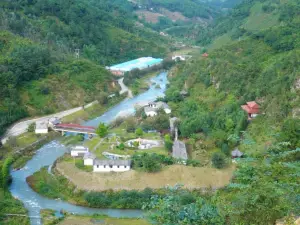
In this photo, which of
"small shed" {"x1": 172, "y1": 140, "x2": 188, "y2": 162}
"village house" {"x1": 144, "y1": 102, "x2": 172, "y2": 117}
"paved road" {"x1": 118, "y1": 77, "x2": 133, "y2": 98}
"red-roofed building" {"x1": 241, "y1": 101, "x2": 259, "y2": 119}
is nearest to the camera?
"small shed" {"x1": 172, "y1": 140, "x2": 188, "y2": 162}

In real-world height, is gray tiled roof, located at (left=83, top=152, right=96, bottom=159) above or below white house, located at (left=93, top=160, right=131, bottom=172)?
above

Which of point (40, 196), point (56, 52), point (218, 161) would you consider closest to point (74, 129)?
point (40, 196)

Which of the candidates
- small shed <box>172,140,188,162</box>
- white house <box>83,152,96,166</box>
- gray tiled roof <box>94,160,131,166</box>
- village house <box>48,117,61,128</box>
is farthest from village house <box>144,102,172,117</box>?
gray tiled roof <box>94,160,131,166</box>

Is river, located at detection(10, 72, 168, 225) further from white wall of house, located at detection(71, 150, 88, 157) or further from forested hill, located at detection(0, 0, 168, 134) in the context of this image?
forested hill, located at detection(0, 0, 168, 134)

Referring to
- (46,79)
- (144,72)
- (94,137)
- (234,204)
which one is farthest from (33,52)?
(234,204)

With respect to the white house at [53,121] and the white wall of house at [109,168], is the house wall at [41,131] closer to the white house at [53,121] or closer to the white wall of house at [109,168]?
the white house at [53,121]

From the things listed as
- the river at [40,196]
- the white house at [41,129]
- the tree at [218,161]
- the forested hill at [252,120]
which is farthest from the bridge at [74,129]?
the tree at [218,161]

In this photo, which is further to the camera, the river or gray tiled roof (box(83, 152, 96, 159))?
gray tiled roof (box(83, 152, 96, 159))
